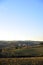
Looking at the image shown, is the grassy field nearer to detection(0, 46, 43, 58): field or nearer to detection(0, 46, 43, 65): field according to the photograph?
detection(0, 46, 43, 65): field

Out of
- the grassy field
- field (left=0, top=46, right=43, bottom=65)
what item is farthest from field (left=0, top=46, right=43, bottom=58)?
the grassy field

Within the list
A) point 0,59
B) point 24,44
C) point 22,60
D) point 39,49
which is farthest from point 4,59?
point 39,49

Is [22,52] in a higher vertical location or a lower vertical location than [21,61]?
higher

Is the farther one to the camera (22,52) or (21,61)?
(22,52)

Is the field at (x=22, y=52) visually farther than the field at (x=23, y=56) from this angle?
Yes

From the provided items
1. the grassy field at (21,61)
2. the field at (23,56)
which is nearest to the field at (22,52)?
the field at (23,56)

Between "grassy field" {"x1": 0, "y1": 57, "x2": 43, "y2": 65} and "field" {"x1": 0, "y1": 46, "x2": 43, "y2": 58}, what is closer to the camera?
"grassy field" {"x1": 0, "y1": 57, "x2": 43, "y2": 65}

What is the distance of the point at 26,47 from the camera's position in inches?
162

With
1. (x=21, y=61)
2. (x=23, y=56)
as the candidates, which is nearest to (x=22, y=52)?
(x=23, y=56)

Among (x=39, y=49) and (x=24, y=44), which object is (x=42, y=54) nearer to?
(x=39, y=49)

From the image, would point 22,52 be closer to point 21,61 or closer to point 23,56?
point 23,56

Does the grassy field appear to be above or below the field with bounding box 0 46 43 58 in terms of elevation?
below

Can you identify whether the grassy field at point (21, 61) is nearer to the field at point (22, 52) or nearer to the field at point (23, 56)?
the field at point (23, 56)

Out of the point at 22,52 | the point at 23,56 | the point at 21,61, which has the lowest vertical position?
the point at 21,61
